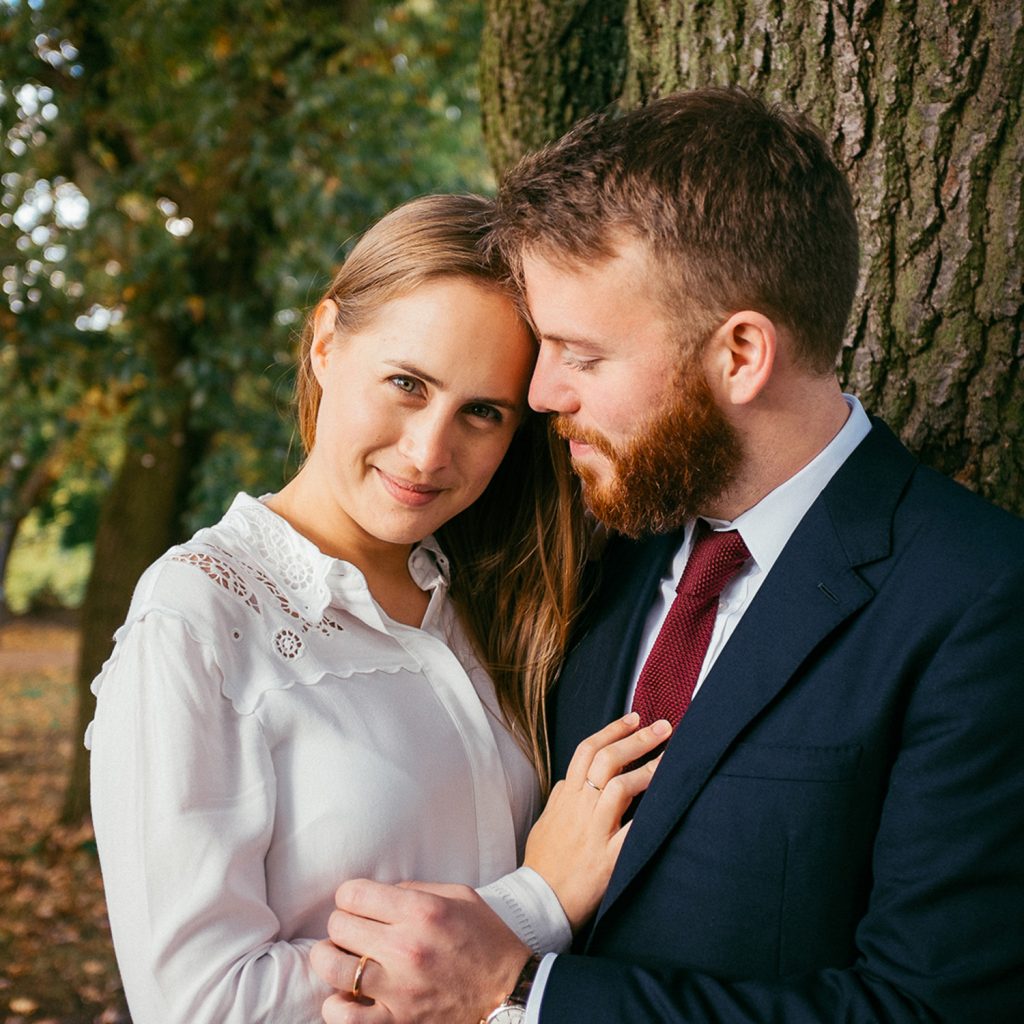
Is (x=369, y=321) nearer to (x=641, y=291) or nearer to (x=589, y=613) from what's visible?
(x=641, y=291)

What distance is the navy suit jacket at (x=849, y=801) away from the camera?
70.4 inches

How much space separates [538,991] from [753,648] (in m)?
0.69

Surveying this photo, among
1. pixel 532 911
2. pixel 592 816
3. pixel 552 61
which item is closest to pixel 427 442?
pixel 592 816

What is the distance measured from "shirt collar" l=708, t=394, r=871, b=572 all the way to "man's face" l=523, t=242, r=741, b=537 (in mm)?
99

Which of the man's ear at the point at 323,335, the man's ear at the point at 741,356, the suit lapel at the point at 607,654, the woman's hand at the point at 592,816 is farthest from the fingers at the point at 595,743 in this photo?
the man's ear at the point at 323,335

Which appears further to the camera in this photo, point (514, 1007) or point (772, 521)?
point (772, 521)

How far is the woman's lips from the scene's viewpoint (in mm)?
2283

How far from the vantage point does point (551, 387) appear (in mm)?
2232

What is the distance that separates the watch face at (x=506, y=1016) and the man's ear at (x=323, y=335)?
127 centimetres

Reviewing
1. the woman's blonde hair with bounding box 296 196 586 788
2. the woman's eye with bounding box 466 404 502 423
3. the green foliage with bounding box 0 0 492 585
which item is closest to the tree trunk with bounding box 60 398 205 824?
the green foliage with bounding box 0 0 492 585

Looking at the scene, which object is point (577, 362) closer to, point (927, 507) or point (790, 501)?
point (790, 501)

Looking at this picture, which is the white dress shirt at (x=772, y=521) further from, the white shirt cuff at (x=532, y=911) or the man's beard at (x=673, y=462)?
the white shirt cuff at (x=532, y=911)

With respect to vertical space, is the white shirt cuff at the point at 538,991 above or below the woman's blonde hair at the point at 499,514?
below

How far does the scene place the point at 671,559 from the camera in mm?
2465
